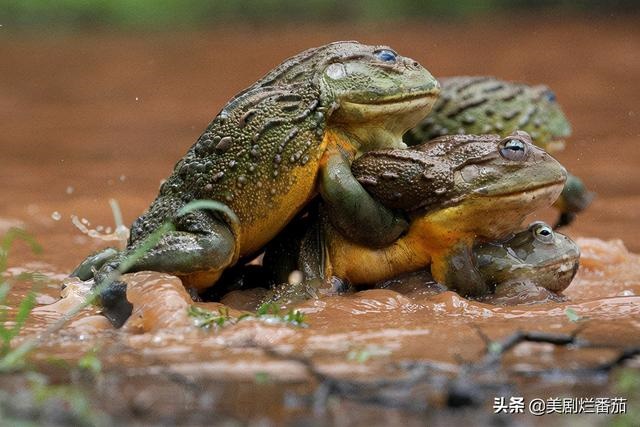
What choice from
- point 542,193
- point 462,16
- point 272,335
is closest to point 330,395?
point 272,335

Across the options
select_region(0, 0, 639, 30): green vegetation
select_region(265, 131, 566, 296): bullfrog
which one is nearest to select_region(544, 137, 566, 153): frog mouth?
select_region(265, 131, 566, 296): bullfrog

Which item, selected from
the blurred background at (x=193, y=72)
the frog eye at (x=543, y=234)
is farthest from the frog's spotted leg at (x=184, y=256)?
the blurred background at (x=193, y=72)

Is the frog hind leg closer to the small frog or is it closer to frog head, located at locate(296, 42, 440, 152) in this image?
the small frog

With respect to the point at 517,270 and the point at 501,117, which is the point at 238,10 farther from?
the point at 517,270

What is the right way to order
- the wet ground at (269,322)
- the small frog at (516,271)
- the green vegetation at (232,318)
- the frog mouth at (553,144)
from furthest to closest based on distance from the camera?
1. the frog mouth at (553,144)
2. the small frog at (516,271)
3. the green vegetation at (232,318)
4. the wet ground at (269,322)

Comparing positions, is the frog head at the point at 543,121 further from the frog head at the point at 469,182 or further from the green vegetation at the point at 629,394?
the green vegetation at the point at 629,394

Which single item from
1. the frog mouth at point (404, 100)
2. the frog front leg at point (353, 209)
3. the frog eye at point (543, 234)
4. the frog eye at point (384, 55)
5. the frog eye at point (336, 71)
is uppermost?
the frog eye at point (384, 55)
